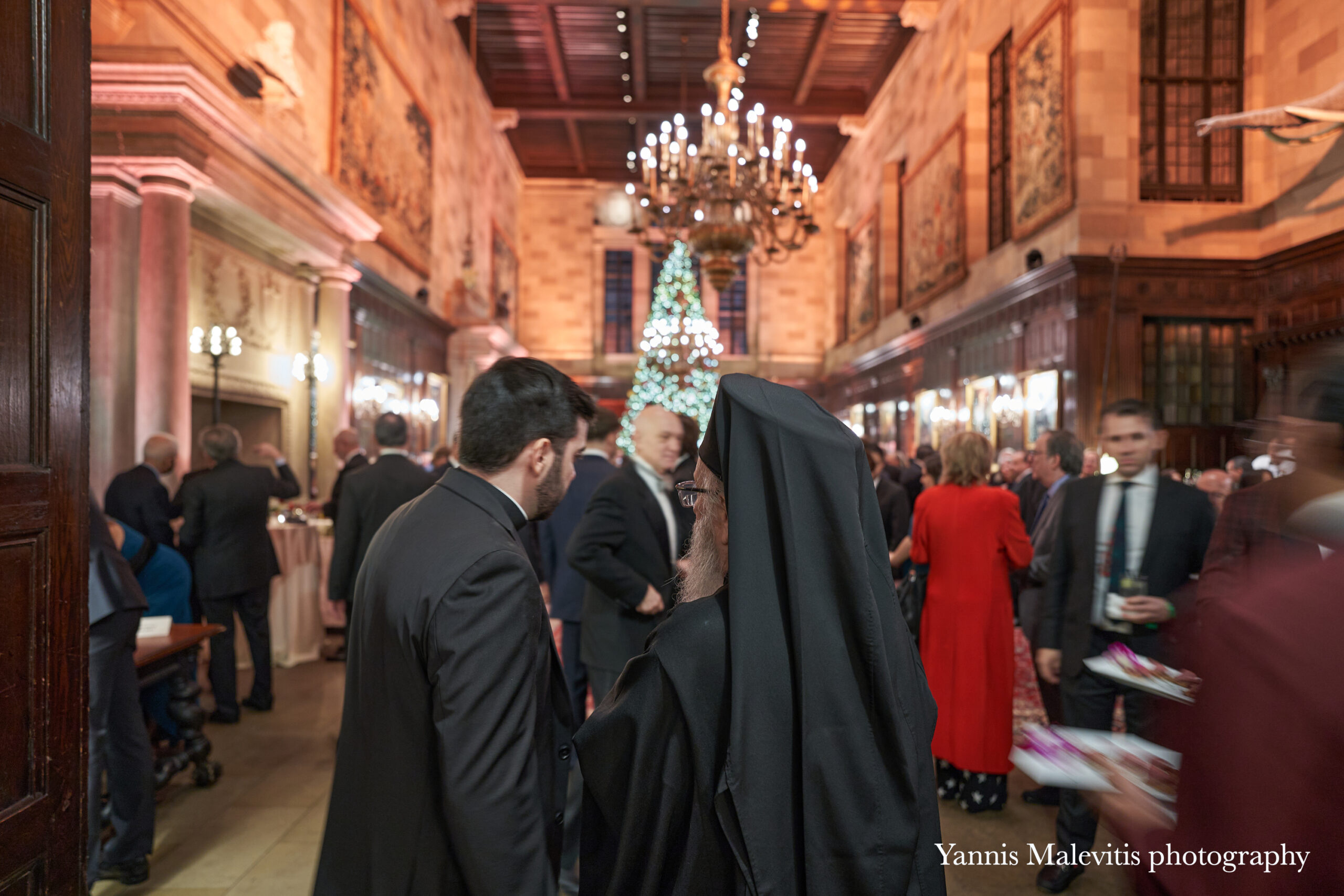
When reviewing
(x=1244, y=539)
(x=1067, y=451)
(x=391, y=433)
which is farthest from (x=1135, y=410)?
(x=391, y=433)

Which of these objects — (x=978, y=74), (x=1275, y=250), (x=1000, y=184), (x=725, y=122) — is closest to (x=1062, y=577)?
(x=725, y=122)

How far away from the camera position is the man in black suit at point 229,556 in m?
4.80

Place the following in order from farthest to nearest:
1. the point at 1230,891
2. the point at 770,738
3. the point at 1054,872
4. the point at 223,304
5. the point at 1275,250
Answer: the point at 1275,250 < the point at 223,304 < the point at 1054,872 < the point at 770,738 < the point at 1230,891

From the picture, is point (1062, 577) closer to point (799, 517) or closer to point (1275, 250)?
point (799, 517)

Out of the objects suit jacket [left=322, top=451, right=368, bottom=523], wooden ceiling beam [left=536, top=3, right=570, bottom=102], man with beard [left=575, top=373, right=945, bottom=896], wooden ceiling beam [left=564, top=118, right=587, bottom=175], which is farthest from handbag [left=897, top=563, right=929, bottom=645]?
wooden ceiling beam [left=564, top=118, right=587, bottom=175]

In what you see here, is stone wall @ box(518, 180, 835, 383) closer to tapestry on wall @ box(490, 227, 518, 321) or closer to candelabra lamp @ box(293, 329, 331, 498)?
tapestry on wall @ box(490, 227, 518, 321)

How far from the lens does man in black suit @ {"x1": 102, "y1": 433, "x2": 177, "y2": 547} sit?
477cm

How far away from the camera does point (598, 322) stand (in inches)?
925

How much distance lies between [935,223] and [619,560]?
12.4 metres

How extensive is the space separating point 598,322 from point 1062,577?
2122 cm

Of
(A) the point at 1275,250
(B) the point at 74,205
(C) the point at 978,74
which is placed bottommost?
(B) the point at 74,205

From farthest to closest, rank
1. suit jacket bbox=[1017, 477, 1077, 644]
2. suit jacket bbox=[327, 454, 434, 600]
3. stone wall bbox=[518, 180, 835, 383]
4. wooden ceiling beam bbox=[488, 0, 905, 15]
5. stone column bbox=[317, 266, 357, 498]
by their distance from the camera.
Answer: stone wall bbox=[518, 180, 835, 383], wooden ceiling beam bbox=[488, 0, 905, 15], stone column bbox=[317, 266, 357, 498], suit jacket bbox=[327, 454, 434, 600], suit jacket bbox=[1017, 477, 1077, 644]

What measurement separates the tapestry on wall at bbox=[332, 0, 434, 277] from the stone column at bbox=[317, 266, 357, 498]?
1.23 metres

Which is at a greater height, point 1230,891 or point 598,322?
point 598,322
